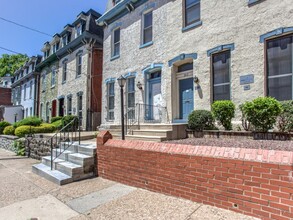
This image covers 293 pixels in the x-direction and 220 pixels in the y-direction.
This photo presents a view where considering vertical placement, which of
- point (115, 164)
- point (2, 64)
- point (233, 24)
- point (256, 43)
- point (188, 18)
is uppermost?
point (2, 64)

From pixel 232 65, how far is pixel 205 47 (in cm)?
136

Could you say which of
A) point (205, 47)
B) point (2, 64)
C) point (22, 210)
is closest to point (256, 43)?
point (205, 47)

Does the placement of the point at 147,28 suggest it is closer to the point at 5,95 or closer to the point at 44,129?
the point at 44,129

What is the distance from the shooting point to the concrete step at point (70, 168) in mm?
5863

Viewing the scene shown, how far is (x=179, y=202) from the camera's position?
13.0ft

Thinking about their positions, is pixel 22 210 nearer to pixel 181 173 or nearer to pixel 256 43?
pixel 181 173

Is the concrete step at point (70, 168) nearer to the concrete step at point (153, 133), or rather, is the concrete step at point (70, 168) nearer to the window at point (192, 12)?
the concrete step at point (153, 133)

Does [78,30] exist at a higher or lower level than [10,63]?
lower

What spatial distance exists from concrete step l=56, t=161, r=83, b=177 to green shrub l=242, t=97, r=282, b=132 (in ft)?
16.2

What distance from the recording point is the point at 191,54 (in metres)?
8.65

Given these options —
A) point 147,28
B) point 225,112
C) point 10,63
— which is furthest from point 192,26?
point 10,63

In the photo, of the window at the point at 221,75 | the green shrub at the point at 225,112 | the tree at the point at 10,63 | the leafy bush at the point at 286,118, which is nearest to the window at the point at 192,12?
the window at the point at 221,75

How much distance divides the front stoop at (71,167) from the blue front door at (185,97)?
14.7 ft

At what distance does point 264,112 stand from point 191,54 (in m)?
4.02
